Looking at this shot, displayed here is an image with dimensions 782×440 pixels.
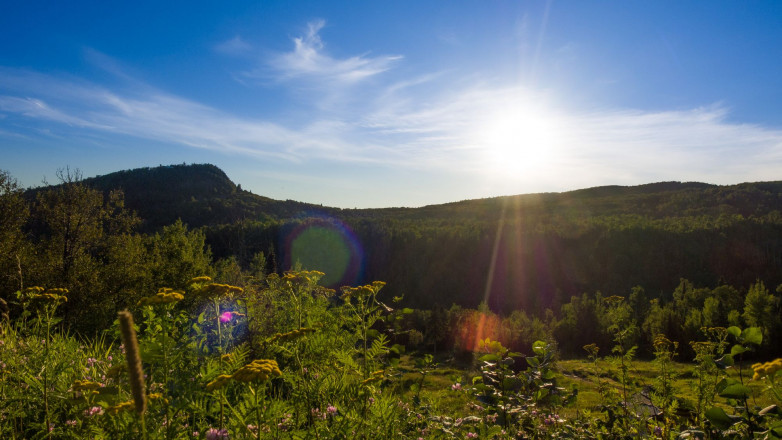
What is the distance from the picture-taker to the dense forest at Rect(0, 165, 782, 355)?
55.4 ft

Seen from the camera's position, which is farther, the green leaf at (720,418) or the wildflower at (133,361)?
the green leaf at (720,418)

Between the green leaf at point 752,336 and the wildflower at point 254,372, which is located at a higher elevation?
the green leaf at point 752,336

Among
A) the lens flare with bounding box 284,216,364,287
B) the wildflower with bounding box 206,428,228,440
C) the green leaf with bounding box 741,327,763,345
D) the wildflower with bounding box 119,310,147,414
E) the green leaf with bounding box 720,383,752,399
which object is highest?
the wildflower with bounding box 119,310,147,414

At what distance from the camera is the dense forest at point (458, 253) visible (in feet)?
55.4

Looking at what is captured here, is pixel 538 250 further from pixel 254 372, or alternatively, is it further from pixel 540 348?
pixel 254 372

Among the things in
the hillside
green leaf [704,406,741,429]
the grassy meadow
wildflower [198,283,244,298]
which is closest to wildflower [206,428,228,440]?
the grassy meadow

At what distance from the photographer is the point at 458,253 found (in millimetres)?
65250

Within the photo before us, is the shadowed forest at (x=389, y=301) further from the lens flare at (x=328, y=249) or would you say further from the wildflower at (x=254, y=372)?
the lens flare at (x=328, y=249)

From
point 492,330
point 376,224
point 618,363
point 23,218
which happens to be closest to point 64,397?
point 618,363

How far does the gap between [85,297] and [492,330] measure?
885 inches

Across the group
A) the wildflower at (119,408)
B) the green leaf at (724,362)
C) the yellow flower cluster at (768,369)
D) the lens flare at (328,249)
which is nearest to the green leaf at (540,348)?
the green leaf at (724,362)

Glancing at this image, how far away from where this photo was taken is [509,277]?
192 ft

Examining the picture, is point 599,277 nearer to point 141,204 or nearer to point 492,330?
point 492,330

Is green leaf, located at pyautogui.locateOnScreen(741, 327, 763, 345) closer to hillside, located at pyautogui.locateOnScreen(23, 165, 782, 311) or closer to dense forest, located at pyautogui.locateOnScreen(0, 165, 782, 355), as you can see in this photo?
dense forest, located at pyautogui.locateOnScreen(0, 165, 782, 355)
